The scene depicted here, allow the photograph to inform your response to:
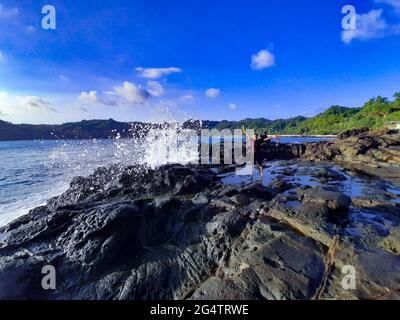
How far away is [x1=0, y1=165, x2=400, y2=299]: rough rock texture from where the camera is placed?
17.5 feet

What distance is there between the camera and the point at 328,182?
13.7m

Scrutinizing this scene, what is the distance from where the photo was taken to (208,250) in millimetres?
6984

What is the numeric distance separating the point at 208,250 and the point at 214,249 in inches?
6.4

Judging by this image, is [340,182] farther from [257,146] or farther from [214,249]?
[214,249]

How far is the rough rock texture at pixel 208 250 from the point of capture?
210 inches

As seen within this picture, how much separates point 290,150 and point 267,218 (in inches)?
852

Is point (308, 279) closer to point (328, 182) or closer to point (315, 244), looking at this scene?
point (315, 244)

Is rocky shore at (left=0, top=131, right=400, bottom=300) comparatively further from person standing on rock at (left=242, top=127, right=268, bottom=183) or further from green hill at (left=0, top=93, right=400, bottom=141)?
green hill at (left=0, top=93, right=400, bottom=141)

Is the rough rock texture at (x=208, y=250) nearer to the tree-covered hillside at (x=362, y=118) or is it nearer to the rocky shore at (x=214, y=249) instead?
the rocky shore at (x=214, y=249)

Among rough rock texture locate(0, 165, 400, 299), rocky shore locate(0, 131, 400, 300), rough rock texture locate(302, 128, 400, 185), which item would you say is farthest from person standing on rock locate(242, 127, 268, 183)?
rough rock texture locate(0, 165, 400, 299)

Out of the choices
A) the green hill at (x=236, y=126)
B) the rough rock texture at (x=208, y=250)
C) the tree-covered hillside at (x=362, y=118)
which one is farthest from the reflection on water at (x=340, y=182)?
the green hill at (x=236, y=126)

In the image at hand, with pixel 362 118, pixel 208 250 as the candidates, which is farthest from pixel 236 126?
pixel 208 250

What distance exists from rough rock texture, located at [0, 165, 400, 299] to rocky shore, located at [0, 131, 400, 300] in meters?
0.02

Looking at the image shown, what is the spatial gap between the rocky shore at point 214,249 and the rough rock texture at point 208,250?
2cm
